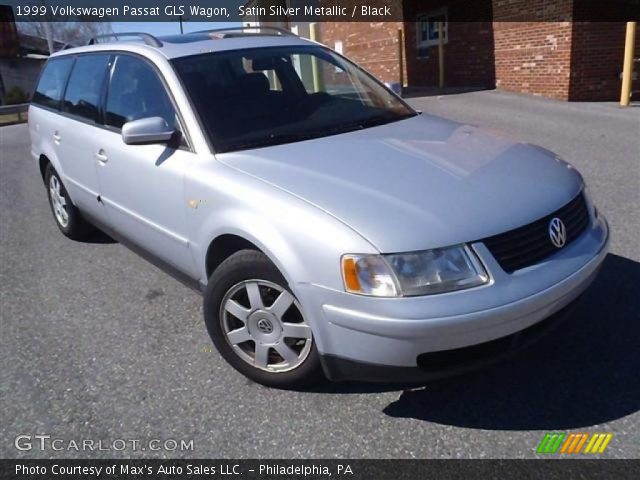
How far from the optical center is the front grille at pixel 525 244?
2303 mm

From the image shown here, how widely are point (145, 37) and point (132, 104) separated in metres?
0.53

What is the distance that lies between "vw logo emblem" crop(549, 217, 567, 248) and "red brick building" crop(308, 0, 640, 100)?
948 centimetres

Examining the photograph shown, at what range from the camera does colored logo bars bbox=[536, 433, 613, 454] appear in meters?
2.31

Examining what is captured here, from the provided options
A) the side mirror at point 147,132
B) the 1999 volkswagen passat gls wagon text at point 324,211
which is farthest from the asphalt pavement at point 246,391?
the side mirror at point 147,132

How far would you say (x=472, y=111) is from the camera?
1066 centimetres

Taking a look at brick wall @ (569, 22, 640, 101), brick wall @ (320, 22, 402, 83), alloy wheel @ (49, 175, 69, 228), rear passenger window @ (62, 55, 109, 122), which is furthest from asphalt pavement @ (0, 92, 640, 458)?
brick wall @ (320, 22, 402, 83)

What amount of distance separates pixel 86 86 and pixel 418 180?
302cm

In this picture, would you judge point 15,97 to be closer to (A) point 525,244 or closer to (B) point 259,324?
(B) point 259,324

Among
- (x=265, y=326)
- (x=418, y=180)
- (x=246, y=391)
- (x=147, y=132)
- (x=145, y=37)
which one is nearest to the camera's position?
(x=418, y=180)

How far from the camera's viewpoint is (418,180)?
2580 mm

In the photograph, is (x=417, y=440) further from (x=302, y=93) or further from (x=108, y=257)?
(x=108, y=257)

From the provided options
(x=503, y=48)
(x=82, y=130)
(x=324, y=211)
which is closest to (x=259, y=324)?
(x=324, y=211)

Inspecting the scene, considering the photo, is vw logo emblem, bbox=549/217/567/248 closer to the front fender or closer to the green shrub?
the front fender

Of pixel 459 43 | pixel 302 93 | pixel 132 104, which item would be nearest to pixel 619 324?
pixel 302 93
